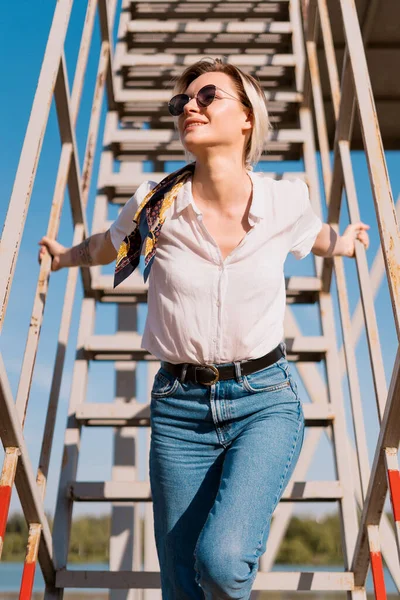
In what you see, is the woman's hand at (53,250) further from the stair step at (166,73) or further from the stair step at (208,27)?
the stair step at (208,27)

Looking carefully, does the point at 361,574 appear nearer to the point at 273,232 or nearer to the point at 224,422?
the point at 224,422

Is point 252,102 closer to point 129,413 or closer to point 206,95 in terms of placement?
point 206,95

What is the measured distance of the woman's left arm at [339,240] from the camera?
8.29 feet

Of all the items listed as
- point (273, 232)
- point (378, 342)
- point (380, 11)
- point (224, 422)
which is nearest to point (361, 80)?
point (273, 232)

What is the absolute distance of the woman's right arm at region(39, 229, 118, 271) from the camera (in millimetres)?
2586

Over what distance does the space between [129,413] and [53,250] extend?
33.7 inches

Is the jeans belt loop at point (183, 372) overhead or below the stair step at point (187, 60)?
below

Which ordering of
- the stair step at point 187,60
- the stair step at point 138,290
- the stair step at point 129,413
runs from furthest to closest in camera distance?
the stair step at point 187,60, the stair step at point 138,290, the stair step at point 129,413

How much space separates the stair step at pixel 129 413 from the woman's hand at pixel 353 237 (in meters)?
0.78

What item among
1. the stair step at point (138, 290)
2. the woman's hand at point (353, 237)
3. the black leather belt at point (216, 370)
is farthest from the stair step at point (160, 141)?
the black leather belt at point (216, 370)

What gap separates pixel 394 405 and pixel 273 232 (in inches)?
25.1

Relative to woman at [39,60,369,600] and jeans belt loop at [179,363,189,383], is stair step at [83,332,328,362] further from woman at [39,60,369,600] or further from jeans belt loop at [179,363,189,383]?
jeans belt loop at [179,363,189,383]

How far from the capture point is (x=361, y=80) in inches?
98.5

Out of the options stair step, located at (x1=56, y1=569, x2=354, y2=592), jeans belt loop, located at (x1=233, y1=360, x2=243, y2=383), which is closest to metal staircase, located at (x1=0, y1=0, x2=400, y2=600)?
stair step, located at (x1=56, y1=569, x2=354, y2=592)
